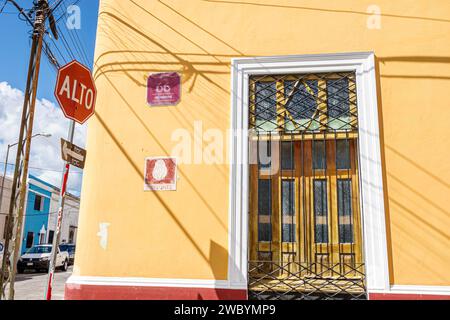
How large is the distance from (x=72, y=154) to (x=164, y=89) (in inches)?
76.8

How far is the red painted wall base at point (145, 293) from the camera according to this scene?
548 cm

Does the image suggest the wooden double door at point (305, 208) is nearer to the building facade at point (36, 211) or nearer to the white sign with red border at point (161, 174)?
the white sign with red border at point (161, 174)

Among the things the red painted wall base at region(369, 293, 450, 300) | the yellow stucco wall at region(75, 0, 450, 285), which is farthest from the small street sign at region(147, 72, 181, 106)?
the red painted wall base at region(369, 293, 450, 300)

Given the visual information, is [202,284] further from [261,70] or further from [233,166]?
[261,70]

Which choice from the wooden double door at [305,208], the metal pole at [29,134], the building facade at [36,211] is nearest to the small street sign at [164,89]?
the wooden double door at [305,208]

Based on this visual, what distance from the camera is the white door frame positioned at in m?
5.32

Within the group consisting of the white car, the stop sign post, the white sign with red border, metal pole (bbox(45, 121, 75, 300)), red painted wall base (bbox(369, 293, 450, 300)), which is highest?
the stop sign post

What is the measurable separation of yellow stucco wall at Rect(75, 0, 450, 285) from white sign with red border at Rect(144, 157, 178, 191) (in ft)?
0.35

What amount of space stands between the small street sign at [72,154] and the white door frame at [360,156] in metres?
2.10

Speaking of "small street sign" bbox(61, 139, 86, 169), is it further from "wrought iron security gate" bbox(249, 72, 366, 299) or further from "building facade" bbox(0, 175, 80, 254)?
"building facade" bbox(0, 175, 80, 254)

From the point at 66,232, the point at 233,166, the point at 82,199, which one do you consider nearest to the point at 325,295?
the point at 233,166

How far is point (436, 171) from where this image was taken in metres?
5.42

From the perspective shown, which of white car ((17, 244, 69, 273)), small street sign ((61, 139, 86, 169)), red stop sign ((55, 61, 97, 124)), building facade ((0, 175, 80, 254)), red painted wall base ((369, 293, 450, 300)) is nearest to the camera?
small street sign ((61, 139, 86, 169))

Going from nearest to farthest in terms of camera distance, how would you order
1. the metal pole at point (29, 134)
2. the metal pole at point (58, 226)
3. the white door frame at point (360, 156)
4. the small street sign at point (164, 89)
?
the metal pole at point (58, 226), the white door frame at point (360, 156), the small street sign at point (164, 89), the metal pole at point (29, 134)
